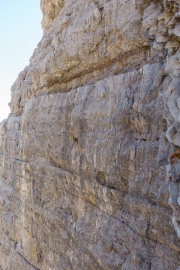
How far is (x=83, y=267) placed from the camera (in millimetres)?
9906

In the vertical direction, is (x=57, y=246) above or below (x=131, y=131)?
below

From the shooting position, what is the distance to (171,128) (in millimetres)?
5863

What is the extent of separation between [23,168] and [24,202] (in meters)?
1.51

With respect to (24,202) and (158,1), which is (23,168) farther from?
(158,1)

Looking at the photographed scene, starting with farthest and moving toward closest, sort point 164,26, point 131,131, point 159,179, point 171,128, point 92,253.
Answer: point 92,253, point 131,131, point 159,179, point 164,26, point 171,128

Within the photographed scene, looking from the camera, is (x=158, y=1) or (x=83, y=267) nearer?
(x=158, y=1)

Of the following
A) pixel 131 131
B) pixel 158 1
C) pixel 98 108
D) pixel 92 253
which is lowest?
pixel 92 253

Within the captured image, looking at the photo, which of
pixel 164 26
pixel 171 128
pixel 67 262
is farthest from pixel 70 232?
pixel 164 26

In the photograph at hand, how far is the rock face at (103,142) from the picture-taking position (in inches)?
273

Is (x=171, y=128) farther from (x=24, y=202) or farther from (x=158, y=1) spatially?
(x=24, y=202)

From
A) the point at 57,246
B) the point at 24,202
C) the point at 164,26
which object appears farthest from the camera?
the point at 24,202

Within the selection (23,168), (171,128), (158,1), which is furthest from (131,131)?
(23,168)

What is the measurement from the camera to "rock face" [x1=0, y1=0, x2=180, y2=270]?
6.94 metres

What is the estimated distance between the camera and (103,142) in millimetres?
9172
